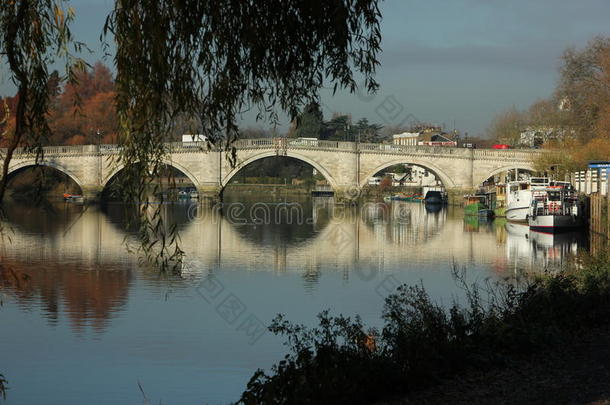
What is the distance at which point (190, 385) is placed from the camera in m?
9.81

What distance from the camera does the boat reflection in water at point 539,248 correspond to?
21031 millimetres

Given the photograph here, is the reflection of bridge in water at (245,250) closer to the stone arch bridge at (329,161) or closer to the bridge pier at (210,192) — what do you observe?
the stone arch bridge at (329,161)

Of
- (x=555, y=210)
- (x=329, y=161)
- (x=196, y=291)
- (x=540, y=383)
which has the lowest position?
(x=196, y=291)

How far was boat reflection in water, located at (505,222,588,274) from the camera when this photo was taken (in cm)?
2103

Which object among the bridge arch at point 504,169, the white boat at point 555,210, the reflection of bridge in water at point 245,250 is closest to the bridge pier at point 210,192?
the reflection of bridge in water at point 245,250

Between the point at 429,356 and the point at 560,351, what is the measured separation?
48.1 inches

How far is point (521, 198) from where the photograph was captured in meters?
37.4

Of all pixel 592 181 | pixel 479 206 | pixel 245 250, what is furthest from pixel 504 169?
pixel 245 250

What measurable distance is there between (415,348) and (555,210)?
2723cm

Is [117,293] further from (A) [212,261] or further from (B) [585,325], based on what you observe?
(B) [585,325]

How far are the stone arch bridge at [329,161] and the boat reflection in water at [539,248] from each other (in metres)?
18.5

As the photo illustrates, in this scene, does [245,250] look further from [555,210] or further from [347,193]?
[347,193]

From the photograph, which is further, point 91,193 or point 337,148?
point 91,193

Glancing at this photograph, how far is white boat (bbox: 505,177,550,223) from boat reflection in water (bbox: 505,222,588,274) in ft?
5.62
